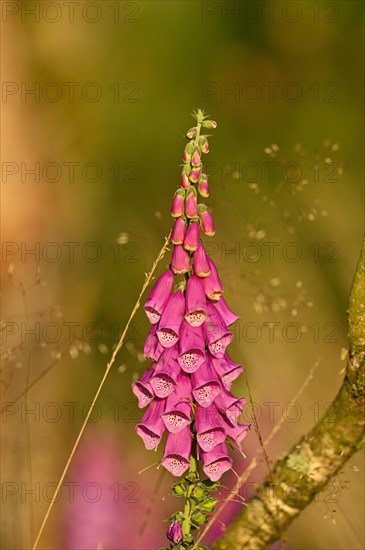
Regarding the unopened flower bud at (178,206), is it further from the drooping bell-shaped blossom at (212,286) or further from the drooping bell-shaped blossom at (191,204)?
the drooping bell-shaped blossom at (212,286)

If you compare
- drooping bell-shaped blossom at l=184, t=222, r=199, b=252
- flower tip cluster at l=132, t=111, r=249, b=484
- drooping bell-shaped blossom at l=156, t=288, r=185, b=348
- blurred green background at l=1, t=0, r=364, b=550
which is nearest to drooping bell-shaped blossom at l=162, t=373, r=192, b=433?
flower tip cluster at l=132, t=111, r=249, b=484

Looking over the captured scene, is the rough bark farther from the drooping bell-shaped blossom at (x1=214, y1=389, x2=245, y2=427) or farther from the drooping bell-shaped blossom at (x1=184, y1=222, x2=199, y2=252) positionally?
the drooping bell-shaped blossom at (x1=184, y1=222, x2=199, y2=252)

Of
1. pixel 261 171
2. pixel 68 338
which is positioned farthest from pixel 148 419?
pixel 261 171

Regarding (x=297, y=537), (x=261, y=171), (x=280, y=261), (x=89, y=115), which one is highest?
(x=89, y=115)

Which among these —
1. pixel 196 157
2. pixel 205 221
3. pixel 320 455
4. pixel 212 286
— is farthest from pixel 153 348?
pixel 320 455

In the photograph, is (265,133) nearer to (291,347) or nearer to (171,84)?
(171,84)

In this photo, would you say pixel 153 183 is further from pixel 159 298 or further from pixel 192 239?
pixel 192 239

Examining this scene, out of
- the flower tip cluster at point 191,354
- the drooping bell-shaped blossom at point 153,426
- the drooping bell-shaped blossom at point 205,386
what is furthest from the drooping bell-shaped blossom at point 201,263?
the drooping bell-shaped blossom at point 153,426
